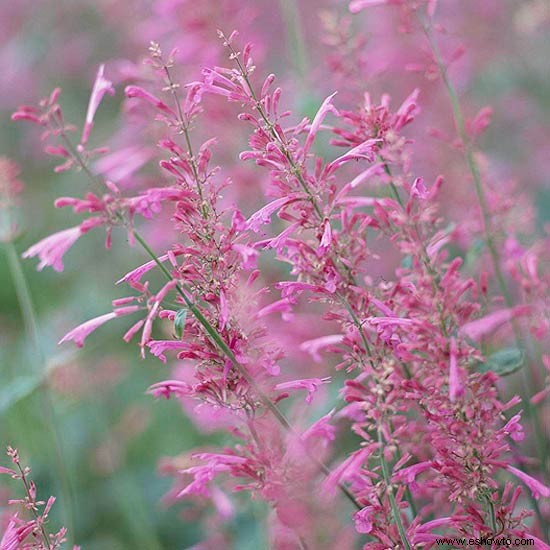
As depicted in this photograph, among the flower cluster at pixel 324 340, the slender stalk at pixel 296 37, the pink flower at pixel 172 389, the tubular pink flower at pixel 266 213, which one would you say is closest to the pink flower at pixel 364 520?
the flower cluster at pixel 324 340

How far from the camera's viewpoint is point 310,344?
1261 mm

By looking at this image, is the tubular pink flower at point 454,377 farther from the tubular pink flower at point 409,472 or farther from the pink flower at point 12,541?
the pink flower at point 12,541

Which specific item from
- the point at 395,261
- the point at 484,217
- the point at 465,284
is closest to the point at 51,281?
the point at 395,261

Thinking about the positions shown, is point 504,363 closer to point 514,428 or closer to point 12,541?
point 514,428

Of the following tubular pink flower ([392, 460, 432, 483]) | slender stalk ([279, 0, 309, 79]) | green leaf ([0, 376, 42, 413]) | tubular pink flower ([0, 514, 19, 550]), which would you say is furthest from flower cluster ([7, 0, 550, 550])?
slender stalk ([279, 0, 309, 79])

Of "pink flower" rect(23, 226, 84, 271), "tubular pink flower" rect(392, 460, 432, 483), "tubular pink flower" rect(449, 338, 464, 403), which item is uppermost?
"pink flower" rect(23, 226, 84, 271)

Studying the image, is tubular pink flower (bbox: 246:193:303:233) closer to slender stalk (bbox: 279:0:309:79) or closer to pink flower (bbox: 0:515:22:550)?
pink flower (bbox: 0:515:22:550)

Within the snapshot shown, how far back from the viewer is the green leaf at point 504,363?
51.0 inches

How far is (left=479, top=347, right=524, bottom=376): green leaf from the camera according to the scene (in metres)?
1.30

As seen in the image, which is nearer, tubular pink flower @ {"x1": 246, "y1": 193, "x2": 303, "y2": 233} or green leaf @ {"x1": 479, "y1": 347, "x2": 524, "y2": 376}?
tubular pink flower @ {"x1": 246, "y1": 193, "x2": 303, "y2": 233}

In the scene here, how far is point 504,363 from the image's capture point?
1330 mm

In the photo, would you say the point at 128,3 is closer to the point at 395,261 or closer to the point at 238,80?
the point at 395,261

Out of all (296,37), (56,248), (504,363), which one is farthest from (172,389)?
(296,37)

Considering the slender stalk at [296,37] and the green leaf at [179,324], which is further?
the slender stalk at [296,37]
